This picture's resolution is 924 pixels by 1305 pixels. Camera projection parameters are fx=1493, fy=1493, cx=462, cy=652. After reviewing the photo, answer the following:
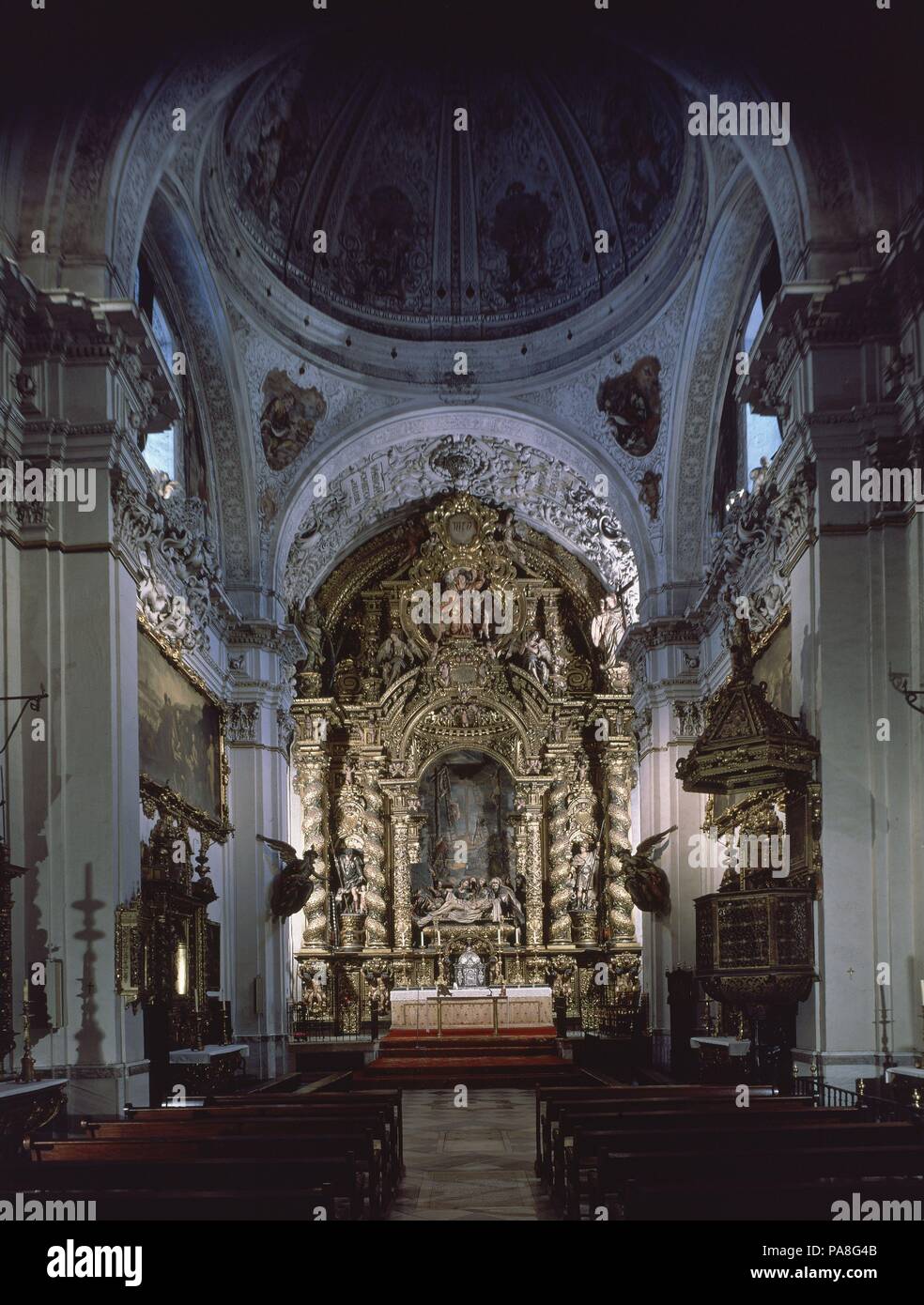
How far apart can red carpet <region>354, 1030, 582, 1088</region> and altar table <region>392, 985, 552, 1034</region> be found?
297mm

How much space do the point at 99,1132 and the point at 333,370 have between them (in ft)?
51.3

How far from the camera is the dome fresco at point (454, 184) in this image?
69.1 feet

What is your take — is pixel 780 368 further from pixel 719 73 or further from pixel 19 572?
pixel 19 572

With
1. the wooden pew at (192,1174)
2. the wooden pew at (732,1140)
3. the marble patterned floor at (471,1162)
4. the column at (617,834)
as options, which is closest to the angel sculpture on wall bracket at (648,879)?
the marble patterned floor at (471,1162)

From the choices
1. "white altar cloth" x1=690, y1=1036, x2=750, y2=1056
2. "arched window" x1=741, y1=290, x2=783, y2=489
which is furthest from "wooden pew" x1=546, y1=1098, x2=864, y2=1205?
"arched window" x1=741, y1=290, x2=783, y2=489

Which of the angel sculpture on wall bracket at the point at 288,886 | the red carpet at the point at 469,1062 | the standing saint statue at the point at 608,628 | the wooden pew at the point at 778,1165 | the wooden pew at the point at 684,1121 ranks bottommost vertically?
the red carpet at the point at 469,1062

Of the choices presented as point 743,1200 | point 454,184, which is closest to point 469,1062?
point 454,184

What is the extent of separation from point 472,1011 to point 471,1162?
40.2ft

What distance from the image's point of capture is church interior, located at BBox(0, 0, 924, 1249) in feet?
41.9

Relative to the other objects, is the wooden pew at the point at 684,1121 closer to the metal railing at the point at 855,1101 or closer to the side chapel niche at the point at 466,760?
the metal railing at the point at 855,1101

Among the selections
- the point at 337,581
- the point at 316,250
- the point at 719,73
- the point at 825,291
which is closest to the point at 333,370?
the point at 316,250

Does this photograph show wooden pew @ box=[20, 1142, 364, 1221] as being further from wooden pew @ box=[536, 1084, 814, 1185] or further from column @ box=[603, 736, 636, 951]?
column @ box=[603, 736, 636, 951]

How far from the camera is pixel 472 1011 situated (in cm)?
2519

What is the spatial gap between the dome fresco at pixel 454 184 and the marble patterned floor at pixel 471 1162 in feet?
40.6
